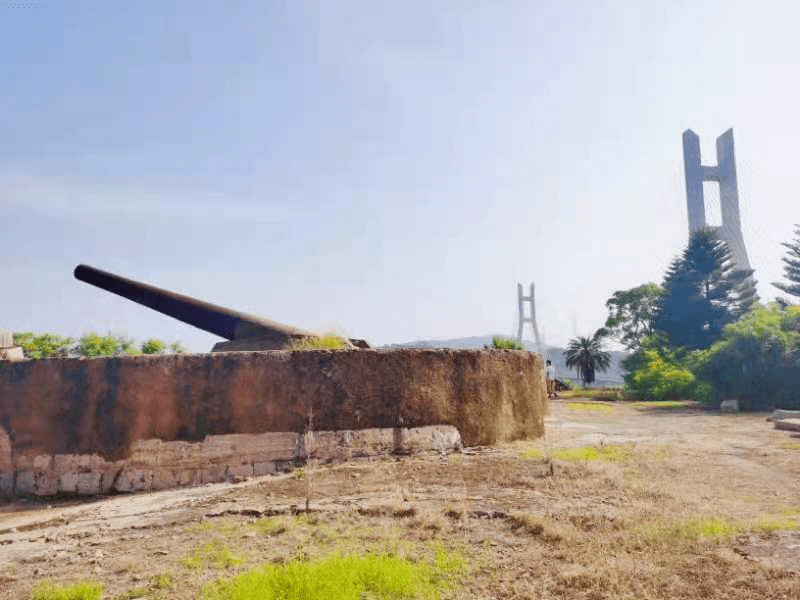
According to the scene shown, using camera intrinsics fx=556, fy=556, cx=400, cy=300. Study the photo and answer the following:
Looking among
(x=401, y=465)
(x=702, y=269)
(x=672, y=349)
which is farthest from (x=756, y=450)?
(x=702, y=269)

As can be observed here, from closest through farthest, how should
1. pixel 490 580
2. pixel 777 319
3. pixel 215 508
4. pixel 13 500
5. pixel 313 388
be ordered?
pixel 490 580 → pixel 215 508 → pixel 13 500 → pixel 313 388 → pixel 777 319

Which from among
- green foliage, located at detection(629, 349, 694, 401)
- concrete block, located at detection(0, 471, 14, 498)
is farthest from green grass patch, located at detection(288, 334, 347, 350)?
green foliage, located at detection(629, 349, 694, 401)

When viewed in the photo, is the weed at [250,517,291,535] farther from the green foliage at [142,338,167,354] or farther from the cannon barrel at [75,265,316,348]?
the green foliage at [142,338,167,354]

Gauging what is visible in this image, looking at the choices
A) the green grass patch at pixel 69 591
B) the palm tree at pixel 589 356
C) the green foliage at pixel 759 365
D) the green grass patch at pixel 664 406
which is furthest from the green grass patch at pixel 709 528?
the palm tree at pixel 589 356

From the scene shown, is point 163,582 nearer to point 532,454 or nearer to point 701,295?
point 532,454

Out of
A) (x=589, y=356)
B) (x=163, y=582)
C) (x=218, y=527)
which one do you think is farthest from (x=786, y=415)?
(x=589, y=356)

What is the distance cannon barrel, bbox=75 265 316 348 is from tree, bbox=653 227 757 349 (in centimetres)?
3511

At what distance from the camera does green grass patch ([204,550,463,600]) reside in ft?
11.8

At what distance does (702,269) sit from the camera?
41.2 meters

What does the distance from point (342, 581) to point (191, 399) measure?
225 inches

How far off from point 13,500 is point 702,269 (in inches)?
1721

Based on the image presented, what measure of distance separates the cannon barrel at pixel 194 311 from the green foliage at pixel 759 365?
19852 mm

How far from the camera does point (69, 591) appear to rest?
12.4 feet

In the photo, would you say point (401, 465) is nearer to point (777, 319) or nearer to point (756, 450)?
point (756, 450)
